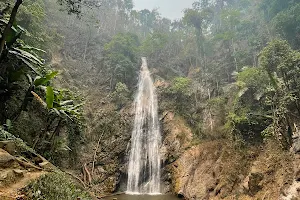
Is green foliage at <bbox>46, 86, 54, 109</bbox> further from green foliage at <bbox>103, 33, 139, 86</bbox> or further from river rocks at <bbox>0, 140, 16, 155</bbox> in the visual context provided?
green foliage at <bbox>103, 33, 139, 86</bbox>

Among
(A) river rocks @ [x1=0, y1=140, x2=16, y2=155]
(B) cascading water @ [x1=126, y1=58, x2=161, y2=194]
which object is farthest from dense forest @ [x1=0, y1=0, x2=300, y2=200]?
(B) cascading water @ [x1=126, y1=58, x2=161, y2=194]

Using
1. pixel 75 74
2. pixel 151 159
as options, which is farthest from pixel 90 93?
pixel 151 159

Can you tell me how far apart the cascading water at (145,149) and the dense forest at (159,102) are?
26.4 inches

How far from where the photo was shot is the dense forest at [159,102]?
21.1ft

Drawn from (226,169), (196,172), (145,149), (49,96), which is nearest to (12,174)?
(49,96)

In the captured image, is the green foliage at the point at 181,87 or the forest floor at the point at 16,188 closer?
the forest floor at the point at 16,188

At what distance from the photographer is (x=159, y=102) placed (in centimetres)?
2114

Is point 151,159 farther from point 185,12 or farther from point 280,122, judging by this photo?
point 185,12

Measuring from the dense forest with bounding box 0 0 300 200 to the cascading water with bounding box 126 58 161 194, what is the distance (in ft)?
2.20

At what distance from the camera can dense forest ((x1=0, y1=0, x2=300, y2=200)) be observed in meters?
6.42

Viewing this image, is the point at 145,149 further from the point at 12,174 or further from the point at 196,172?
the point at 12,174

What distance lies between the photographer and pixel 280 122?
10.1 meters

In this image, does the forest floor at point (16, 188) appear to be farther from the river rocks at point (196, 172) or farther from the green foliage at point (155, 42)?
the green foliage at point (155, 42)

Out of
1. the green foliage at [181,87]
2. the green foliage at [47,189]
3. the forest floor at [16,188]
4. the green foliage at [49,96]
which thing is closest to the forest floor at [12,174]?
the forest floor at [16,188]
